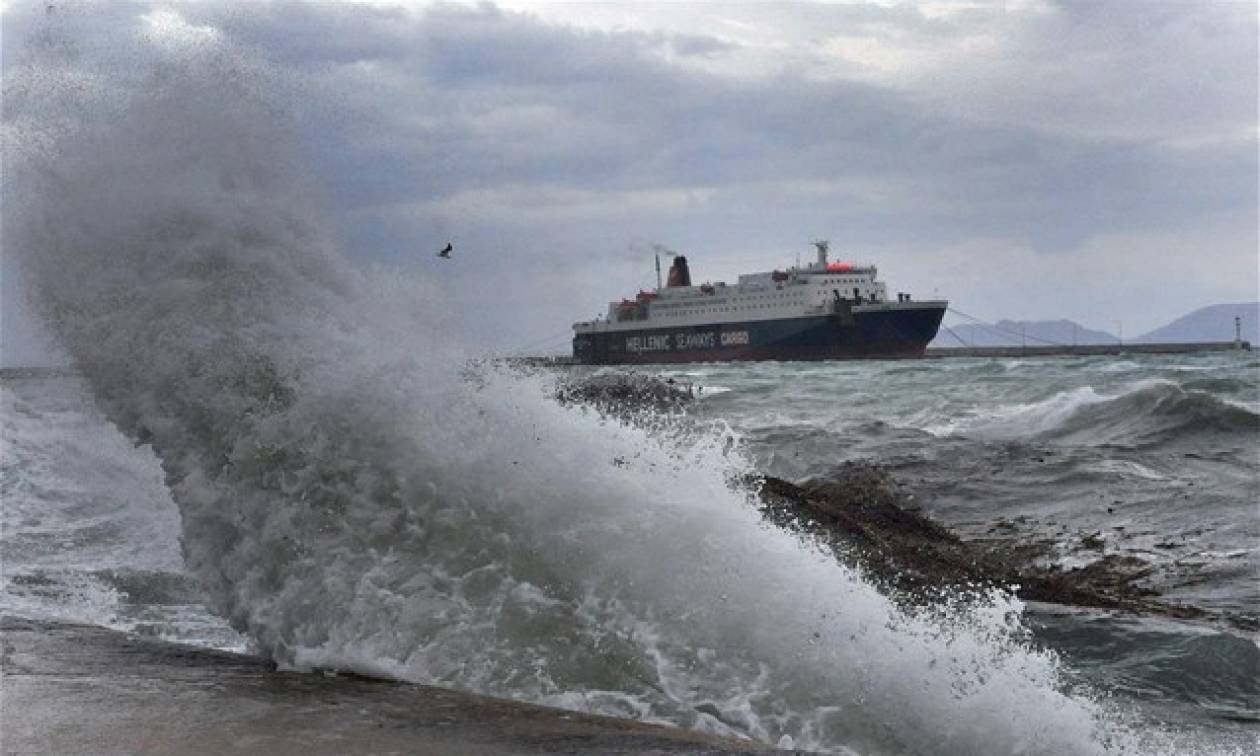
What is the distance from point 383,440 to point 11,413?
16.8 metres

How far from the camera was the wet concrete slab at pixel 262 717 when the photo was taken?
14.0 feet

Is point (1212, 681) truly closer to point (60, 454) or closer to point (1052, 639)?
point (1052, 639)

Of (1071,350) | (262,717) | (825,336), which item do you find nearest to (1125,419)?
(262,717)

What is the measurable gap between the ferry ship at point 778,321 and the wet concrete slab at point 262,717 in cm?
6938

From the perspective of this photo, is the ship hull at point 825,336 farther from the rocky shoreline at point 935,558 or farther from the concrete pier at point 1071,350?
the rocky shoreline at point 935,558

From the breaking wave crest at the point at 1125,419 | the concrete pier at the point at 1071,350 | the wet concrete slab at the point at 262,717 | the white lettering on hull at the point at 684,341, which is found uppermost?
the white lettering on hull at the point at 684,341

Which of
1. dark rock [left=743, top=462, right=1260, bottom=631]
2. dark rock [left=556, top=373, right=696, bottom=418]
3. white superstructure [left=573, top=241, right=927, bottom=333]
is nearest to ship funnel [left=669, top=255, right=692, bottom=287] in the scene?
white superstructure [left=573, top=241, right=927, bottom=333]

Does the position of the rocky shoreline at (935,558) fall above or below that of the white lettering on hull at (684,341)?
below

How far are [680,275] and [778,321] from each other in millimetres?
20107

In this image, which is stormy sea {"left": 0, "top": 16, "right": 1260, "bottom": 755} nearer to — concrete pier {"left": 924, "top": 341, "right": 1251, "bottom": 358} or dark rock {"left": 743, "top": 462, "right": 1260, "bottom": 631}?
dark rock {"left": 743, "top": 462, "right": 1260, "bottom": 631}

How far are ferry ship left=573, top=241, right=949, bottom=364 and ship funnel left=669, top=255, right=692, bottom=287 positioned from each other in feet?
14.9

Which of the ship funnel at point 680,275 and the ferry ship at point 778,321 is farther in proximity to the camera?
the ship funnel at point 680,275

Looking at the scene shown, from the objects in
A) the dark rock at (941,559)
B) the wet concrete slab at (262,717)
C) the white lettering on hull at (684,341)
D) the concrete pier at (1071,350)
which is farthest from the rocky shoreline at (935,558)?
the concrete pier at (1071,350)

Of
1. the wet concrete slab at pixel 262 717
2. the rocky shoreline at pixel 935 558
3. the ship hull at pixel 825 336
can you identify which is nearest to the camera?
the wet concrete slab at pixel 262 717
